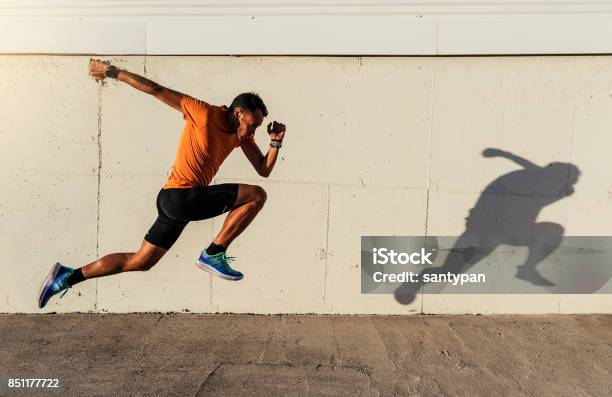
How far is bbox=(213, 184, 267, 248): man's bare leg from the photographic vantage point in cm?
480

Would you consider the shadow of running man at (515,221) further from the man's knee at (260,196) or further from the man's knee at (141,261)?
the man's knee at (141,261)

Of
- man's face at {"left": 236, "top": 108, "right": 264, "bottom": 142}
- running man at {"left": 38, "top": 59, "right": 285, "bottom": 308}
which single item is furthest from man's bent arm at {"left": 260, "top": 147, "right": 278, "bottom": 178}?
man's face at {"left": 236, "top": 108, "right": 264, "bottom": 142}

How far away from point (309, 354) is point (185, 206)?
1.96 m

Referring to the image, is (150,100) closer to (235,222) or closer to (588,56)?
(235,222)

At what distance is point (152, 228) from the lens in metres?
4.88

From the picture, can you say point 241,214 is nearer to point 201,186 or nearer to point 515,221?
point 201,186

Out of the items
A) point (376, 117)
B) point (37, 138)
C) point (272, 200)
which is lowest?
point (272, 200)

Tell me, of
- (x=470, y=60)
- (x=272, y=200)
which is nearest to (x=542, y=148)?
(x=470, y=60)

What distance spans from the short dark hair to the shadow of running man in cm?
249

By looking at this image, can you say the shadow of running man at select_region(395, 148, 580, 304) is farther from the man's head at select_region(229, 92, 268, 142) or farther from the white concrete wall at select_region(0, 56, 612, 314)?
the man's head at select_region(229, 92, 268, 142)

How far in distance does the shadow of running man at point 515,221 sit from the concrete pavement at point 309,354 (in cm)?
54

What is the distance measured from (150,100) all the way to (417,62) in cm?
290

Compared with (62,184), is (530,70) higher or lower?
higher

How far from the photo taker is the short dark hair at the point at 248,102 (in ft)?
15.8
